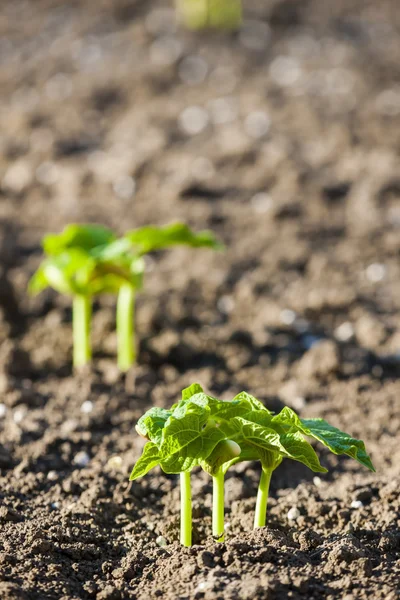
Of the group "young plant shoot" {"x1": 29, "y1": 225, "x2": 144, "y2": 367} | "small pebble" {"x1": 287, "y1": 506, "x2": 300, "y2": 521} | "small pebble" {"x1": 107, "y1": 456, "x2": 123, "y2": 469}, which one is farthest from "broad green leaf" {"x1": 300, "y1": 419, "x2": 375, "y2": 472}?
"young plant shoot" {"x1": 29, "y1": 225, "x2": 144, "y2": 367}

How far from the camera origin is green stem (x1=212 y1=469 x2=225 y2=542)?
69.9 inches

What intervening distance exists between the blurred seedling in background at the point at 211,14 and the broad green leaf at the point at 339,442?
17.6ft

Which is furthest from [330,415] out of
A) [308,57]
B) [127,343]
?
[308,57]

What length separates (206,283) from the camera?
12.1ft

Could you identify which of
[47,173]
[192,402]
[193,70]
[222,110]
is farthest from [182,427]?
[193,70]

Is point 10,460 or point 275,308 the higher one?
point 275,308

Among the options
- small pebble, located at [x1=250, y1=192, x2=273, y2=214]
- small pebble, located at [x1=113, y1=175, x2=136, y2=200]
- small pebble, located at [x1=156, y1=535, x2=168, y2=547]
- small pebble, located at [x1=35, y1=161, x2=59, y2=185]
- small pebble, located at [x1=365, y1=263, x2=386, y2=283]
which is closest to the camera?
small pebble, located at [x1=156, y1=535, x2=168, y2=547]

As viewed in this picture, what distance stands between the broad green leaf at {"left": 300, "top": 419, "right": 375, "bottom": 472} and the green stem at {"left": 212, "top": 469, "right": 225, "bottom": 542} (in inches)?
9.2

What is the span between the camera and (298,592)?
1.60 meters

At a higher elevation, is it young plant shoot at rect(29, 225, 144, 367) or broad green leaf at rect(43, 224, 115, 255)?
broad green leaf at rect(43, 224, 115, 255)

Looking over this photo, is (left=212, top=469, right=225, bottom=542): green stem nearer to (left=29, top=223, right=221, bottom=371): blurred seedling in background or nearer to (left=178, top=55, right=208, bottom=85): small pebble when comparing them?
(left=29, top=223, right=221, bottom=371): blurred seedling in background

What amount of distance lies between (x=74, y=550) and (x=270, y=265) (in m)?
2.23

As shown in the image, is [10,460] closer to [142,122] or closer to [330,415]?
[330,415]

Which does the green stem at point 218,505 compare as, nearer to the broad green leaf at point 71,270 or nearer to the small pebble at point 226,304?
the broad green leaf at point 71,270
